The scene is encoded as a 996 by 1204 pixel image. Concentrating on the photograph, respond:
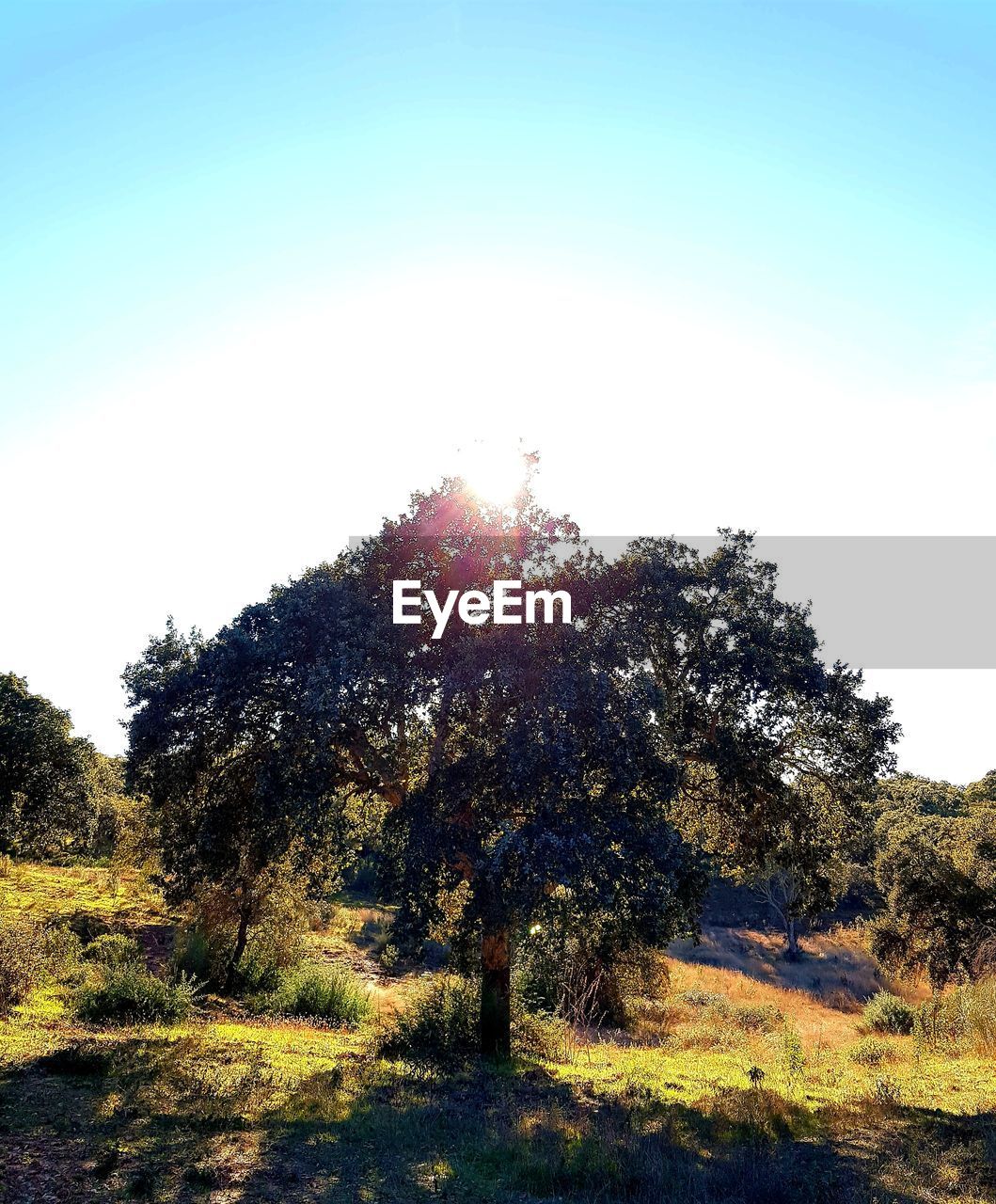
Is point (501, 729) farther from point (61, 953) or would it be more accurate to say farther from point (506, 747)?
point (61, 953)

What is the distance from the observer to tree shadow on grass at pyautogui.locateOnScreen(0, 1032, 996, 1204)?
9.24 meters

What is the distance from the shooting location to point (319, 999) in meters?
24.5

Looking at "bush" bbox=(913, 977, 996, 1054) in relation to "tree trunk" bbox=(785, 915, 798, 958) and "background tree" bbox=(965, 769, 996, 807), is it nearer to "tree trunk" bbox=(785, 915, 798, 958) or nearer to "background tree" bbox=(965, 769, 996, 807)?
"tree trunk" bbox=(785, 915, 798, 958)

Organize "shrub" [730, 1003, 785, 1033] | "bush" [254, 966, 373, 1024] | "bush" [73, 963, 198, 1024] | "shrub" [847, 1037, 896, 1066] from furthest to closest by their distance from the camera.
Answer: "shrub" [730, 1003, 785, 1033], "bush" [254, 966, 373, 1024], "shrub" [847, 1037, 896, 1066], "bush" [73, 963, 198, 1024]

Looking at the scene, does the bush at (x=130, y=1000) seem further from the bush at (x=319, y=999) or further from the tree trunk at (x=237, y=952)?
the tree trunk at (x=237, y=952)

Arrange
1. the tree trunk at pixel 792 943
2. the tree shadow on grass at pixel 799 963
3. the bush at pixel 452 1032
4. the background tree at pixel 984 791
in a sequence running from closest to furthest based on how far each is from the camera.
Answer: the bush at pixel 452 1032
the tree shadow on grass at pixel 799 963
the tree trunk at pixel 792 943
the background tree at pixel 984 791

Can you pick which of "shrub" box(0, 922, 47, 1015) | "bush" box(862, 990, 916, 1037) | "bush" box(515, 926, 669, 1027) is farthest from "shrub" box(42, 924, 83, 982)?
"bush" box(862, 990, 916, 1037)

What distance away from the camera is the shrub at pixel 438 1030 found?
17469 mm

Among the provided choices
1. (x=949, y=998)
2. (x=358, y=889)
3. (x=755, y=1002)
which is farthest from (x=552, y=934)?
(x=358, y=889)

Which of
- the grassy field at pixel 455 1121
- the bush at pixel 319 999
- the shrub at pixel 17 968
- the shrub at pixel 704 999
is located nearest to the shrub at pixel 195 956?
the bush at pixel 319 999

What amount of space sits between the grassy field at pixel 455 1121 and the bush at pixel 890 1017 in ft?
27.2

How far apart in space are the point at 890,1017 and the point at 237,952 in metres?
25.2

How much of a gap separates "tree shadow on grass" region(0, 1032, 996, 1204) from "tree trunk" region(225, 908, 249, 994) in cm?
1109

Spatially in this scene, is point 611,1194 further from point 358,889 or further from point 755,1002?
point 358,889
